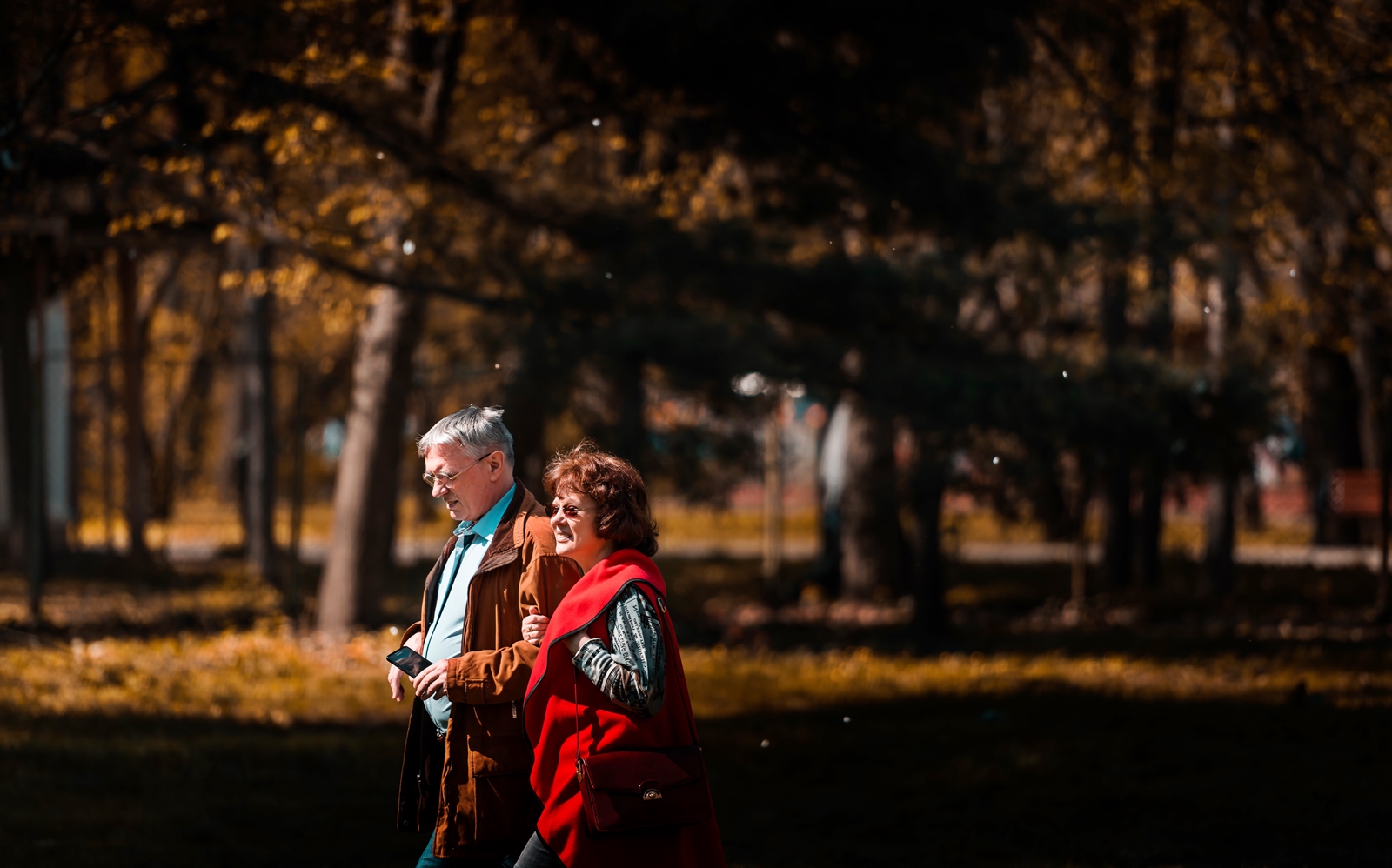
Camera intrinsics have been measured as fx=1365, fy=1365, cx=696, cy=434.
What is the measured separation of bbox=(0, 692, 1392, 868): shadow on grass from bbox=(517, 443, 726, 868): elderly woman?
9.17ft

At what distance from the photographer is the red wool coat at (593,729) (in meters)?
3.08

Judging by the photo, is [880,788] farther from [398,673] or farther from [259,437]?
[259,437]

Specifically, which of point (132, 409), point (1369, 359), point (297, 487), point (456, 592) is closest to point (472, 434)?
point (456, 592)


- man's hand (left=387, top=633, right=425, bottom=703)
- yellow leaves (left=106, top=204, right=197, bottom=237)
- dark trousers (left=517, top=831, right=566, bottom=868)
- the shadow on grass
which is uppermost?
yellow leaves (left=106, top=204, right=197, bottom=237)

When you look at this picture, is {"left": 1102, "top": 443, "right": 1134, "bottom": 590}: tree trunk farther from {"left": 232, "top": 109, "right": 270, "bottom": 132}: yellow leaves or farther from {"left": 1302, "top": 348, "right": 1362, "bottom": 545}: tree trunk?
{"left": 232, "top": 109, "right": 270, "bottom": 132}: yellow leaves

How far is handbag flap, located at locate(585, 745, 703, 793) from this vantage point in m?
3.04

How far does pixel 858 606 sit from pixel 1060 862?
8.45 meters

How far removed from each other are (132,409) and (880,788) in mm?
8731

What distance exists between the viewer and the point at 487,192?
33.3 ft

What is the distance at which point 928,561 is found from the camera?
12055 mm

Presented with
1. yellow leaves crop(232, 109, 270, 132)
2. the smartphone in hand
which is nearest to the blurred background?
yellow leaves crop(232, 109, 270, 132)

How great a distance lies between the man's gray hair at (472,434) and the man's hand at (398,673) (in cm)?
51

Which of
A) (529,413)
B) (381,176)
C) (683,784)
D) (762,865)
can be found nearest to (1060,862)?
(762,865)

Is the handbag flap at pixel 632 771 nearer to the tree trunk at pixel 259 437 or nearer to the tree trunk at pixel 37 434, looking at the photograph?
the tree trunk at pixel 37 434
